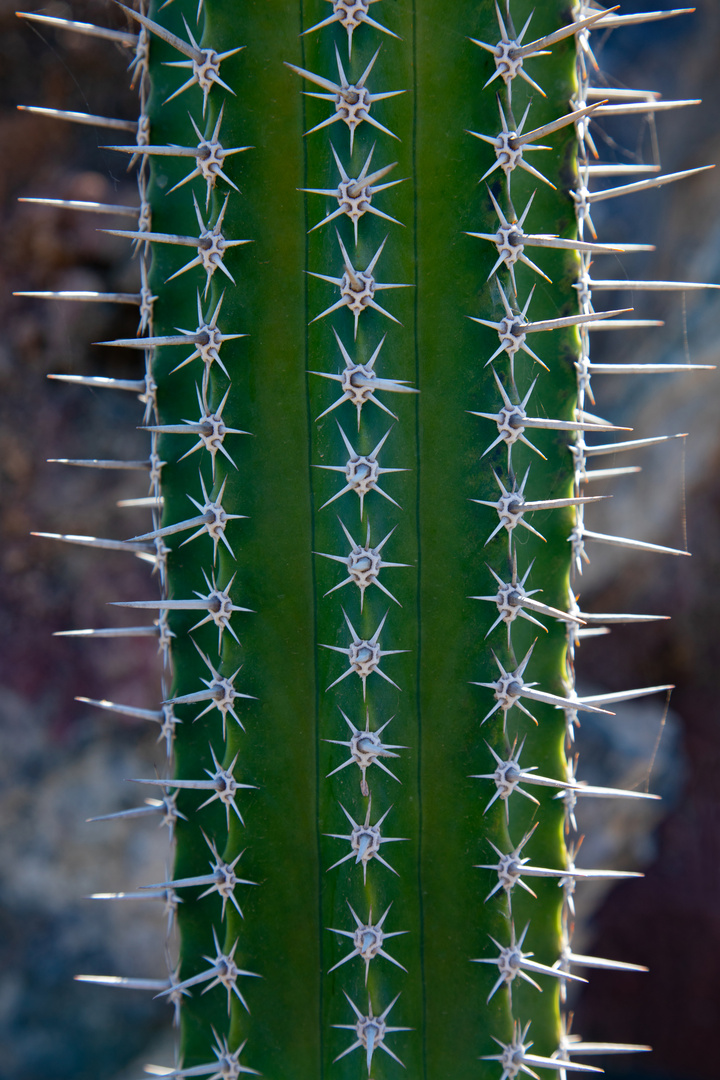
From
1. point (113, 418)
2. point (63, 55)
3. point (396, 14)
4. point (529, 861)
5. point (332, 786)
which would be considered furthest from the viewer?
point (113, 418)

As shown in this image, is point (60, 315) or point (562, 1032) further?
point (60, 315)

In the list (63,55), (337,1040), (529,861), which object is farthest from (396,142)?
(63,55)

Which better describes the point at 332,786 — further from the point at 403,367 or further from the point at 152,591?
the point at 152,591

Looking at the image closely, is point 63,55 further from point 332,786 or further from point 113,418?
point 332,786

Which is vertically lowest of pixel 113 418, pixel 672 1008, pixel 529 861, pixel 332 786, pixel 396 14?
pixel 672 1008

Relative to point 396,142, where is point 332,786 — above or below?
below

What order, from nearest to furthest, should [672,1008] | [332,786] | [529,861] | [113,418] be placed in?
[332,786] < [529,861] < [113,418] < [672,1008]
